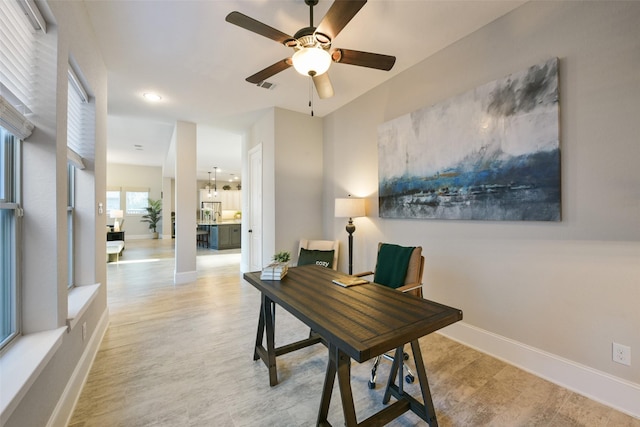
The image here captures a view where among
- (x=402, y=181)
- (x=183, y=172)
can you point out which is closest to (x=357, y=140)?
(x=402, y=181)

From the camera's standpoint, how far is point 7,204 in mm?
1262

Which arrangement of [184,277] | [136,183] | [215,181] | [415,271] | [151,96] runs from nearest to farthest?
1. [415,271]
2. [151,96]
3. [184,277]
4. [136,183]
5. [215,181]

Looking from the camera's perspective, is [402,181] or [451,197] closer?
[451,197]

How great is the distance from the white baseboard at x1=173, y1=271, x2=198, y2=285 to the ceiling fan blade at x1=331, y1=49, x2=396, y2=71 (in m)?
4.23

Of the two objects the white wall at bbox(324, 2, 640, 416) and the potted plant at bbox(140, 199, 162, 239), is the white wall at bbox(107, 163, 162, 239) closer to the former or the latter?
the potted plant at bbox(140, 199, 162, 239)

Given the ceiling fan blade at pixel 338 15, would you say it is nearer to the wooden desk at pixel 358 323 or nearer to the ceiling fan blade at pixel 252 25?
the ceiling fan blade at pixel 252 25

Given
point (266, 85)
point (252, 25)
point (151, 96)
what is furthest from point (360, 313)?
point (151, 96)

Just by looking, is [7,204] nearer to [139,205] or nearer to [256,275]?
[256,275]

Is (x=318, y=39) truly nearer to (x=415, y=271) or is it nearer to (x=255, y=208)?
(x=415, y=271)

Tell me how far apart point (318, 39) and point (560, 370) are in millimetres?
2898

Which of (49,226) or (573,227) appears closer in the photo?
(49,226)

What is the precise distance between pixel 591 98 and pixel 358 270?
2.93 metres

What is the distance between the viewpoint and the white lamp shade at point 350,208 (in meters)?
3.43

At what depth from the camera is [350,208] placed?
3436mm
